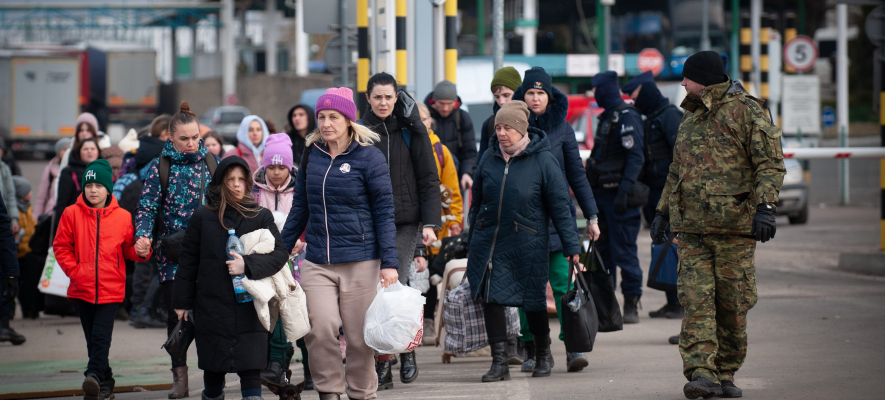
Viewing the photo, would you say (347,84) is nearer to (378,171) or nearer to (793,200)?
(378,171)

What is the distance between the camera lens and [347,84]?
34.8 ft

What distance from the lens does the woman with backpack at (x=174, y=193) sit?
6.56 m

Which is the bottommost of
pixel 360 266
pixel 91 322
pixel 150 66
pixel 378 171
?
pixel 91 322

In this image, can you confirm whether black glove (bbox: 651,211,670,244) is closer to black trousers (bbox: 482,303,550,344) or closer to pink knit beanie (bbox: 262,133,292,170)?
black trousers (bbox: 482,303,550,344)

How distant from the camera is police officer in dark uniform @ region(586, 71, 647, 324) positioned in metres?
8.77

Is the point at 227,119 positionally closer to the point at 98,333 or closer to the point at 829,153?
the point at 829,153

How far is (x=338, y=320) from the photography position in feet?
18.8

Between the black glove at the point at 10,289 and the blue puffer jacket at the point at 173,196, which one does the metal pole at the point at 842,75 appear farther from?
the black glove at the point at 10,289

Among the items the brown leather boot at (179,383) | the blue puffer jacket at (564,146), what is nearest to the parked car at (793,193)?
the blue puffer jacket at (564,146)

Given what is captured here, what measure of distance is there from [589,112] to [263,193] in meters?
11.9

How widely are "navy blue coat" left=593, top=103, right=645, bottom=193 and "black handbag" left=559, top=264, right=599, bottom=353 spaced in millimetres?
2193

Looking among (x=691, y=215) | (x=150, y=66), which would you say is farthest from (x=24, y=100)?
(x=691, y=215)

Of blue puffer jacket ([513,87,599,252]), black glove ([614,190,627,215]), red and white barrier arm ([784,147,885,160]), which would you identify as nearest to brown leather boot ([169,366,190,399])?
blue puffer jacket ([513,87,599,252])

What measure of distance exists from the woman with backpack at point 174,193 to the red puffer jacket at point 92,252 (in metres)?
0.25
